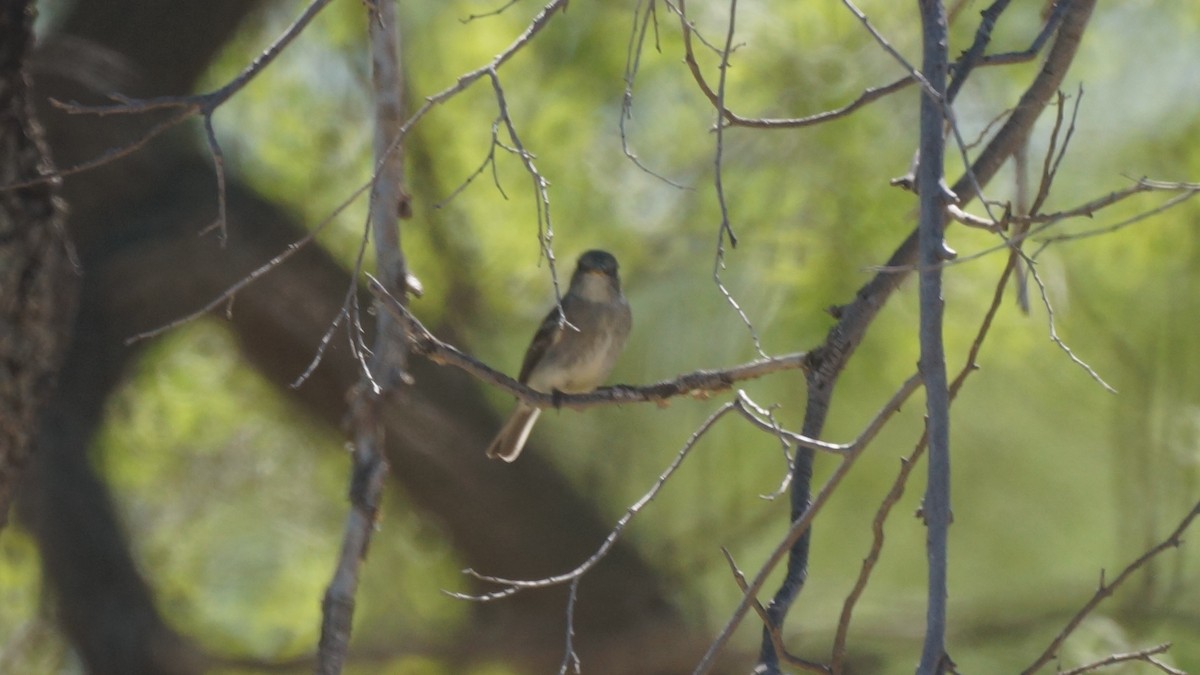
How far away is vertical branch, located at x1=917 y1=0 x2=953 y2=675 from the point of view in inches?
71.0

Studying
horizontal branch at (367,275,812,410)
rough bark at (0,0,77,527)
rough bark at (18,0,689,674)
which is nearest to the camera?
horizontal branch at (367,275,812,410)

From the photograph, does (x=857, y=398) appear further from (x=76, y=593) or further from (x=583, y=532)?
(x=76, y=593)

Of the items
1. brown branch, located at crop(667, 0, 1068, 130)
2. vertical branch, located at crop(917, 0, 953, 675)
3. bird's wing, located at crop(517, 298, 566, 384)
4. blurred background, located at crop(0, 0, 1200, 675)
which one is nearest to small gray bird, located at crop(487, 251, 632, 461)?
bird's wing, located at crop(517, 298, 566, 384)

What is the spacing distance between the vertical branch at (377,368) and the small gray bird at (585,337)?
2415 millimetres

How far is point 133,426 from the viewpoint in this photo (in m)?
7.56

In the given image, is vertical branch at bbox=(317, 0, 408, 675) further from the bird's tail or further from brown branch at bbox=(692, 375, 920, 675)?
the bird's tail

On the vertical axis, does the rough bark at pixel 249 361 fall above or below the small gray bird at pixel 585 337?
below

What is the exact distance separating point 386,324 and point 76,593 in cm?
399

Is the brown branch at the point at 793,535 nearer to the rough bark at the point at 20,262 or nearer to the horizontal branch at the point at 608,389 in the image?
the horizontal branch at the point at 608,389

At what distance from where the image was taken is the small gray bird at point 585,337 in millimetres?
5340

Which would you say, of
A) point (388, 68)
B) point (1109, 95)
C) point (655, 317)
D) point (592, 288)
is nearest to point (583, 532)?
point (655, 317)

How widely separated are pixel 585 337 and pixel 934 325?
341cm

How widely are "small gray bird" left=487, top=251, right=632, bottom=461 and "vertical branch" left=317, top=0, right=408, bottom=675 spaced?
7.92 ft

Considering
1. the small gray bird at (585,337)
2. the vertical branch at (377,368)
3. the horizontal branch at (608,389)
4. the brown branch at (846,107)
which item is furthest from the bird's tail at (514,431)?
the brown branch at (846,107)
